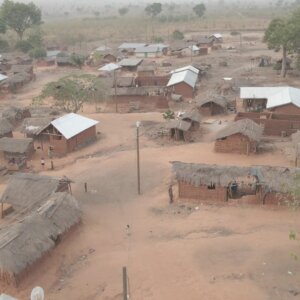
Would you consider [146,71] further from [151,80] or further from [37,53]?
[37,53]

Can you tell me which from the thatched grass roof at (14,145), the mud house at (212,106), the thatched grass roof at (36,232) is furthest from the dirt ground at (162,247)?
the mud house at (212,106)

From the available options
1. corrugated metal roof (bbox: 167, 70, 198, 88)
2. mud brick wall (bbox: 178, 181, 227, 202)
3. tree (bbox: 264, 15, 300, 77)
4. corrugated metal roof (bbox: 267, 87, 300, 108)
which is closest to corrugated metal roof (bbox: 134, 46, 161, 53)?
tree (bbox: 264, 15, 300, 77)

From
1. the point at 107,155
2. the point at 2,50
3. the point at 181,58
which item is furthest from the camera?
the point at 2,50

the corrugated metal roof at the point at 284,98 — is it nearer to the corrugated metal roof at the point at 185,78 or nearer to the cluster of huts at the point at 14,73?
the corrugated metal roof at the point at 185,78

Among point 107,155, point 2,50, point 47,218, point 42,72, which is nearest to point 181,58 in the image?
point 42,72

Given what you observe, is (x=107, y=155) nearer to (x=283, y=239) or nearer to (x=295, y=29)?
(x=283, y=239)
